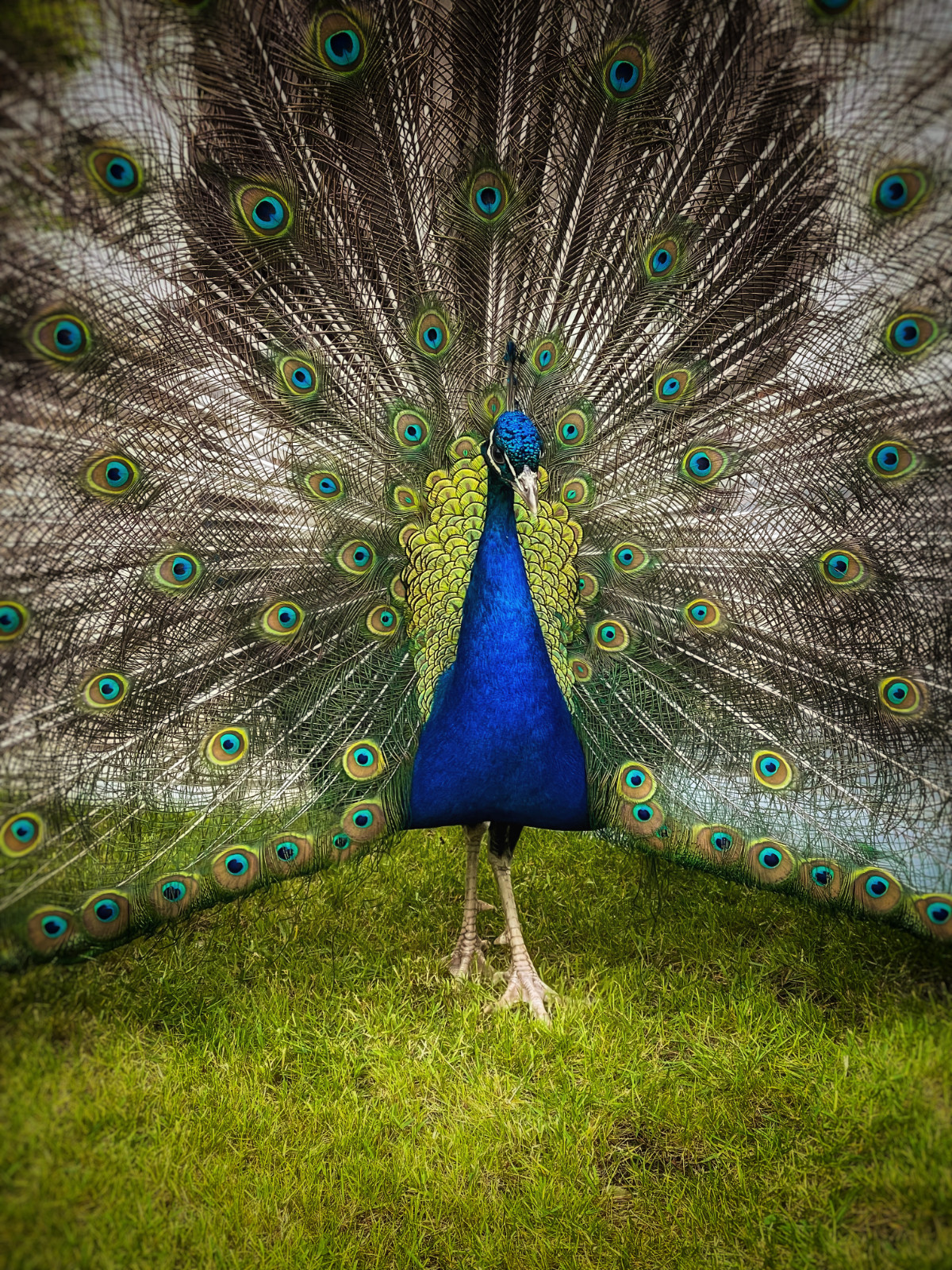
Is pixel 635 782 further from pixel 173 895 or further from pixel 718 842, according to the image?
pixel 173 895

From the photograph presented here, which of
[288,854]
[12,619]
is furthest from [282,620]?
[12,619]

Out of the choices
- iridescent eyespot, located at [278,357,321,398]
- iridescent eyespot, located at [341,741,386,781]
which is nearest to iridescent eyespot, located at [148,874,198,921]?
iridescent eyespot, located at [341,741,386,781]

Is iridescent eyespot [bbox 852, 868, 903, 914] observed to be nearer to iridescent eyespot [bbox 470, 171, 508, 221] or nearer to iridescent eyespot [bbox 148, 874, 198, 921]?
iridescent eyespot [bbox 148, 874, 198, 921]

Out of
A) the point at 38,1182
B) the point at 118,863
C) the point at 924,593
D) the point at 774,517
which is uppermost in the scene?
the point at 774,517

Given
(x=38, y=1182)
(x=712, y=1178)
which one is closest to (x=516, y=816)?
(x=712, y=1178)

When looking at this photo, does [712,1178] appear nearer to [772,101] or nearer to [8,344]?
[8,344]
